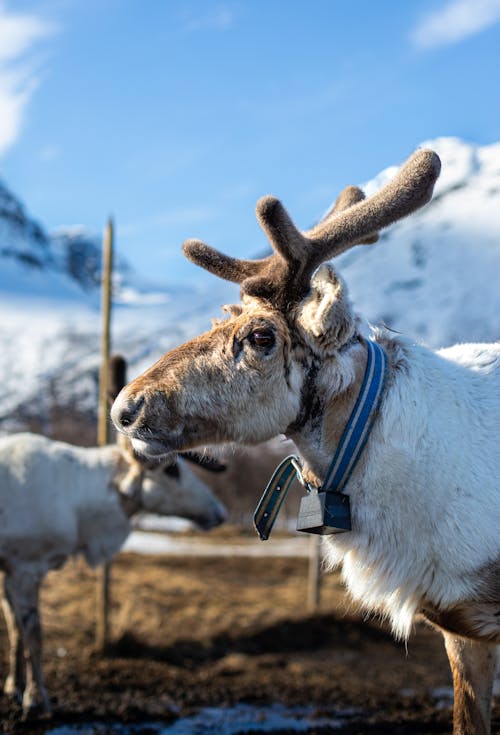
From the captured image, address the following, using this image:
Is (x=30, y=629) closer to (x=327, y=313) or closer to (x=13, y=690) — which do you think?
(x=13, y=690)

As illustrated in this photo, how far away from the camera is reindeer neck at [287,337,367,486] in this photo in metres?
2.83

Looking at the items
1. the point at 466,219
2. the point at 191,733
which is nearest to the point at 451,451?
the point at 466,219

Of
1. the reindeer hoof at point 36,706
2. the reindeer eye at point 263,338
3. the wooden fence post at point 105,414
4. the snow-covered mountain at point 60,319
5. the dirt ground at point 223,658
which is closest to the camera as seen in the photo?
the reindeer eye at point 263,338

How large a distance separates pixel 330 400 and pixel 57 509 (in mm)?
4416

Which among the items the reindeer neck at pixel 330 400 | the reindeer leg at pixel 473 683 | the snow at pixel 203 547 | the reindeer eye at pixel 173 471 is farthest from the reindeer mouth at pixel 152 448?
the snow at pixel 203 547

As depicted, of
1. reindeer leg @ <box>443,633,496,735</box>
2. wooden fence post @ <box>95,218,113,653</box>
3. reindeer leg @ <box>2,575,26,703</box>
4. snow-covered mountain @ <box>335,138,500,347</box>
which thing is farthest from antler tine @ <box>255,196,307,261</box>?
wooden fence post @ <box>95,218,113,653</box>

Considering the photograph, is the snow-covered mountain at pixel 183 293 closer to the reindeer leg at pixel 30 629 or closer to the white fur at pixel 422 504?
the white fur at pixel 422 504

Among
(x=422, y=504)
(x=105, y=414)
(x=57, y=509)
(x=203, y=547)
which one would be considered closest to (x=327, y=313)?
(x=422, y=504)

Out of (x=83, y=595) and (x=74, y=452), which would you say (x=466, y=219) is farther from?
(x=83, y=595)

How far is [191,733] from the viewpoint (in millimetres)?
5566

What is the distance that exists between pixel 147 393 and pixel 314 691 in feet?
16.9

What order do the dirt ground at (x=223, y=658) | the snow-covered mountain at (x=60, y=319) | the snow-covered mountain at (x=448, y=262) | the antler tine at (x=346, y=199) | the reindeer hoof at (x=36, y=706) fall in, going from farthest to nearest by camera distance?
the snow-covered mountain at (x=60, y=319), the dirt ground at (x=223, y=658), the reindeer hoof at (x=36, y=706), the snow-covered mountain at (x=448, y=262), the antler tine at (x=346, y=199)

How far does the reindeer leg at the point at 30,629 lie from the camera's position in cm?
588

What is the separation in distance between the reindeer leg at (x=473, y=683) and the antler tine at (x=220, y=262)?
→ 168cm
